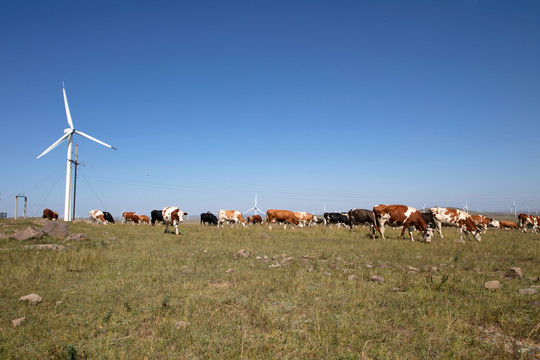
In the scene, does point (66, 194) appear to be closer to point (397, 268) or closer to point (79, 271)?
point (79, 271)

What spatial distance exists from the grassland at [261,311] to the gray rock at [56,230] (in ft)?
18.5

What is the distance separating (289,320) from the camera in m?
4.89

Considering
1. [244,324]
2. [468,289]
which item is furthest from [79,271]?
[468,289]

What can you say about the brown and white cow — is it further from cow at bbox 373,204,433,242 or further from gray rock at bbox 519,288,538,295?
gray rock at bbox 519,288,538,295

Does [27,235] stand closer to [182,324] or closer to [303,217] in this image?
[182,324]

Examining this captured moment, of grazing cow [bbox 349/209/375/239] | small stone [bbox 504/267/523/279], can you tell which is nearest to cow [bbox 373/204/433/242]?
grazing cow [bbox 349/209/375/239]

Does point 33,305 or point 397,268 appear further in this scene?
point 397,268

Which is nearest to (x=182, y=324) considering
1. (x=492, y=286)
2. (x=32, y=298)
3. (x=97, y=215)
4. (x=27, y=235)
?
(x=32, y=298)

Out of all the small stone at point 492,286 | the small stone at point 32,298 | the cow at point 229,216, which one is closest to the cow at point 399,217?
the small stone at point 492,286

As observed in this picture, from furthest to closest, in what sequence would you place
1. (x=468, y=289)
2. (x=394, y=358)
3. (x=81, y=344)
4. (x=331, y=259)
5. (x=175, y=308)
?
1. (x=331, y=259)
2. (x=468, y=289)
3. (x=175, y=308)
4. (x=81, y=344)
5. (x=394, y=358)

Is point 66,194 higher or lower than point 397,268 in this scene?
higher

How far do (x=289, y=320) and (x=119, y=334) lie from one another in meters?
2.55

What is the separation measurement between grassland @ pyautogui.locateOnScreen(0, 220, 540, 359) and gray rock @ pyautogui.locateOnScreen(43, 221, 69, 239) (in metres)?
5.64

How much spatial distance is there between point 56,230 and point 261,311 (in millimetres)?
14172
